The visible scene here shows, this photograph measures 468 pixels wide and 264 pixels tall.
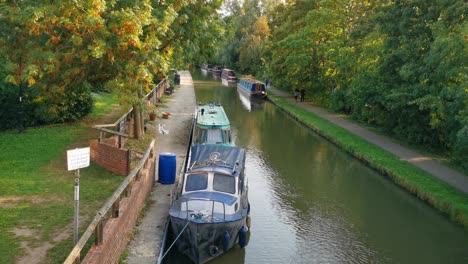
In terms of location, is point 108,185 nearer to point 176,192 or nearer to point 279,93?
point 176,192

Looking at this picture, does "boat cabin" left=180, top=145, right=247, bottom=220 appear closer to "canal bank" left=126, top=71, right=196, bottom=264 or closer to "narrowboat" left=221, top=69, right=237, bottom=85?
"canal bank" left=126, top=71, right=196, bottom=264

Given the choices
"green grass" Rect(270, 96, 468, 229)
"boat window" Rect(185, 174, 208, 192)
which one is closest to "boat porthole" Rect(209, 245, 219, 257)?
"boat window" Rect(185, 174, 208, 192)

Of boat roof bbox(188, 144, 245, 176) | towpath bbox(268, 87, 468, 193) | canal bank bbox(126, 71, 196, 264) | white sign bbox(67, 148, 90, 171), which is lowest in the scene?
canal bank bbox(126, 71, 196, 264)

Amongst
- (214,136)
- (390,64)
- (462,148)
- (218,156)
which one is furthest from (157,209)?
(390,64)

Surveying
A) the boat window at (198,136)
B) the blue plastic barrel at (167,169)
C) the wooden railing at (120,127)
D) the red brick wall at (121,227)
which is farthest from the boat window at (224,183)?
the boat window at (198,136)

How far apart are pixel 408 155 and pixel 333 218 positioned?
893 cm

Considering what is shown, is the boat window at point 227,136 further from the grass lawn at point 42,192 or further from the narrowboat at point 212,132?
the grass lawn at point 42,192

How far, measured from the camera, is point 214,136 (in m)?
22.0

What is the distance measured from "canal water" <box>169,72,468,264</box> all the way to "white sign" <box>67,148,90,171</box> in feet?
17.6

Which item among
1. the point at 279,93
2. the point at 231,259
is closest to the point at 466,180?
the point at 231,259

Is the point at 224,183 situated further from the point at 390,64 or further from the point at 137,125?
the point at 390,64

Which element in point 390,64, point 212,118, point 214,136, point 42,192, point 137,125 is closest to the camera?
point 42,192

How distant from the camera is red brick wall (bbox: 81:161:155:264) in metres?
9.23

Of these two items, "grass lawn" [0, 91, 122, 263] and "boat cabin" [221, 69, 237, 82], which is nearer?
"grass lawn" [0, 91, 122, 263]
